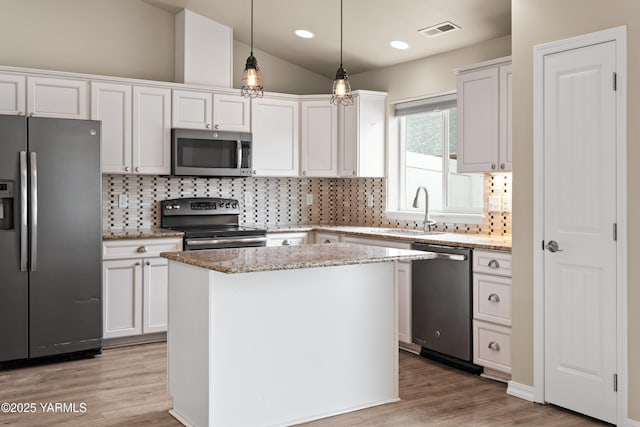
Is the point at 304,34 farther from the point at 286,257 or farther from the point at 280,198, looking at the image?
the point at 286,257

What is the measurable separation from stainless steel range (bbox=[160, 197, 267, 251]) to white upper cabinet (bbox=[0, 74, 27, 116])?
140cm

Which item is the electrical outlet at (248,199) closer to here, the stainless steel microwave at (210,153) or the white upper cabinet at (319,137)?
the stainless steel microwave at (210,153)

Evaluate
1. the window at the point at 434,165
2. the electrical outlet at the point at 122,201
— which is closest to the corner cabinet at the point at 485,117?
the window at the point at 434,165

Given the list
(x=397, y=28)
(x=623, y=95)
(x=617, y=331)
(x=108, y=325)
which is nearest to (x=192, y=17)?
(x=397, y=28)

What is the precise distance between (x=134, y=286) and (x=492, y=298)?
2683mm

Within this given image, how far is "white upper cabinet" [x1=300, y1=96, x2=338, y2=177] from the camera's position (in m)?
5.75

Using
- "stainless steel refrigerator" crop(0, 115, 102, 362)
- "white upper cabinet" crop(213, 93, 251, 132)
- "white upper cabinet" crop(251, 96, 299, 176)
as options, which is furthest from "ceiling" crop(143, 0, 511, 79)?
"stainless steel refrigerator" crop(0, 115, 102, 362)

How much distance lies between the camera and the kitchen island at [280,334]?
9.62 ft

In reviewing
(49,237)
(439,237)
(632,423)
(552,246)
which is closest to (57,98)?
(49,237)

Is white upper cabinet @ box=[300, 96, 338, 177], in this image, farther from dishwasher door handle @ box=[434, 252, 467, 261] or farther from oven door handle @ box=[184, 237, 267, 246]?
dishwasher door handle @ box=[434, 252, 467, 261]

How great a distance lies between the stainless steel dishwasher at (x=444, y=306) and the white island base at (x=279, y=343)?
0.75 meters

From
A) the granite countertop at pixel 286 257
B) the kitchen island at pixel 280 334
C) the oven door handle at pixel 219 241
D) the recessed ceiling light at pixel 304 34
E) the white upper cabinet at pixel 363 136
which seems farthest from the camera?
the white upper cabinet at pixel 363 136

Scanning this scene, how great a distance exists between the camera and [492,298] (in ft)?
12.7

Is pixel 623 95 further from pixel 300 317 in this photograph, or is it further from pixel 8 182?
pixel 8 182
